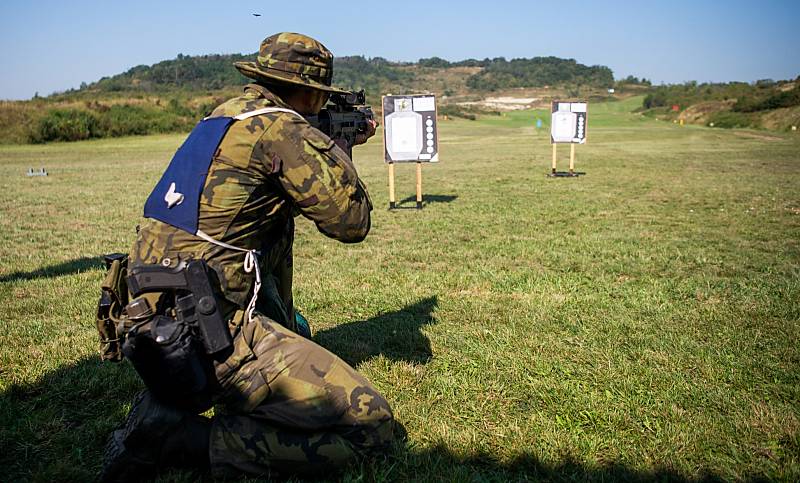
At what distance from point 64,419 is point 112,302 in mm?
1226

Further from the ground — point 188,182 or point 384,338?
point 188,182

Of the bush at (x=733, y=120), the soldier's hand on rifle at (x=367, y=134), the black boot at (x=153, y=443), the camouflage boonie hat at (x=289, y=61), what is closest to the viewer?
the black boot at (x=153, y=443)

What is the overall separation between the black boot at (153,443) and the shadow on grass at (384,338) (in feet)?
5.39

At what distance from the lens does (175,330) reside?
2807 millimetres

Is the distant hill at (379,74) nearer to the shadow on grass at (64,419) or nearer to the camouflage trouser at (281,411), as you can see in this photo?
the shadow on grass at (64,419)

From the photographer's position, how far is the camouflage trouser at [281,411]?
9.93 feet

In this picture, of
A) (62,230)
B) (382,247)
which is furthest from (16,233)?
(382,247)

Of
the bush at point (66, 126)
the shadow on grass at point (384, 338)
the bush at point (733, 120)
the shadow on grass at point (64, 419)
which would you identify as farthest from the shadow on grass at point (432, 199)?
the bush at point (733, 120)

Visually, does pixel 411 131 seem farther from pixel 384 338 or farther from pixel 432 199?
pixel 384 338

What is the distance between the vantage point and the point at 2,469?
3297 mm

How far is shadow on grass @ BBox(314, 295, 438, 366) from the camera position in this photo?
4770 millimetres

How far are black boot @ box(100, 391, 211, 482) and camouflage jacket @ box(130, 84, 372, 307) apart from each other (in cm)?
63

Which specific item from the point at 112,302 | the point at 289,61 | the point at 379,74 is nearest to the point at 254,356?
the point at 112,302

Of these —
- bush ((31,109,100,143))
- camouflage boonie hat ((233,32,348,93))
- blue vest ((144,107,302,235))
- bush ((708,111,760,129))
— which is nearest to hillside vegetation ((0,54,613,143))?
bush ((31,109,100,143))
